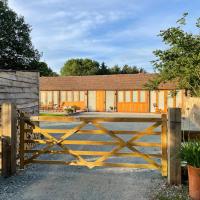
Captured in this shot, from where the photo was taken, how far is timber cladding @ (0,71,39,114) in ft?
39.0

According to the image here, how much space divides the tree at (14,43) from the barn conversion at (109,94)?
14.3 meters

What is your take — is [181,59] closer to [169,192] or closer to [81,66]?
[169,192]

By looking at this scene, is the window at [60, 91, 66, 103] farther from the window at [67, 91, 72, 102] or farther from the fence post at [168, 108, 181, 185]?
the fence post at [168, 108, 181, 185]

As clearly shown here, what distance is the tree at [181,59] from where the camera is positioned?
66.9 ft

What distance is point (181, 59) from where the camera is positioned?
828 inches

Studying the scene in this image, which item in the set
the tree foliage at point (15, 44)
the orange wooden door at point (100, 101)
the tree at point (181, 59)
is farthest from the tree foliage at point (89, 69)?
the tree at point (181, 59)

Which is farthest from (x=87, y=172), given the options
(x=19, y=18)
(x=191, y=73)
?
(x=19, y=18)

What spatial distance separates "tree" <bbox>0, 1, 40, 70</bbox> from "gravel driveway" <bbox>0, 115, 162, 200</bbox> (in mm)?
18541

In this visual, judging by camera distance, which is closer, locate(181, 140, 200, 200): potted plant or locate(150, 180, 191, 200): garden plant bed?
locate(181, 140, 200, 200): potted plant

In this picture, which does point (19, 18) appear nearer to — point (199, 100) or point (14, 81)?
point (14, 81)

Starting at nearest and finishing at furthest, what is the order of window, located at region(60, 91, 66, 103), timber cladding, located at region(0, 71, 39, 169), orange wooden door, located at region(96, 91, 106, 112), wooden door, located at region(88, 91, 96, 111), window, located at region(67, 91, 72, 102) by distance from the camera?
1. timber cladding, located at region(0, 71, 39, 169)
2. orange wooden door, located at region(96, 91, 106, 112)
3. wooden door, located at region(88, 91, 96, 111)
4. window, located at region(67, 91, 72, 102)
5. window, located at region(60, 91, 66, 103)

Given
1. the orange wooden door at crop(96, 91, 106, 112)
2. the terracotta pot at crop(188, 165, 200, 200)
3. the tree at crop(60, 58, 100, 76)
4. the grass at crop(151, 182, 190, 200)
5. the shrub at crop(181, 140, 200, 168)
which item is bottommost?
the grass at crop(151, 182, 190, 200)

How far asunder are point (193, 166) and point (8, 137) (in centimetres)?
476

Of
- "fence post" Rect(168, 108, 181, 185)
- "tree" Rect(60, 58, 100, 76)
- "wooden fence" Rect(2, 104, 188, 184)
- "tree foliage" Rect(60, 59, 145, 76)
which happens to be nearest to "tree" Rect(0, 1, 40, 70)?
"wooden fence" Rect(2, 104, 188, 184)
